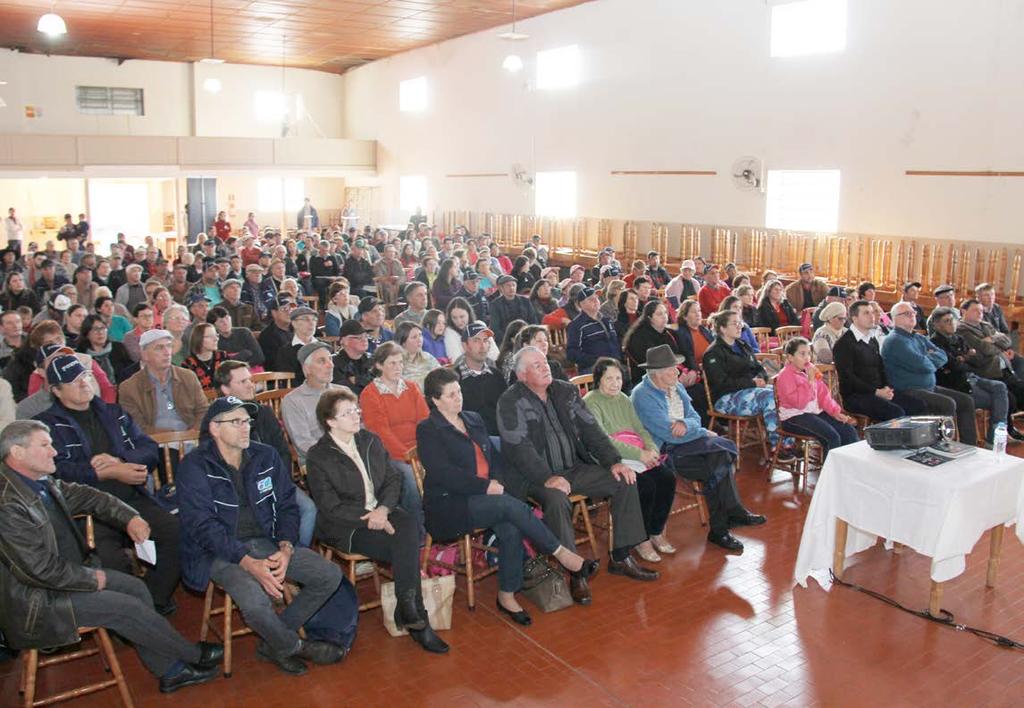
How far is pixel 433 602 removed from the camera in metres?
4.28

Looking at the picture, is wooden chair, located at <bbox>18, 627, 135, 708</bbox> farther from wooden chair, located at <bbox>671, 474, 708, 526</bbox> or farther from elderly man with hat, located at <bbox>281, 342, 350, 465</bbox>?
wooden chair, located at <bbox>671, 474, 708, 526</bbox>

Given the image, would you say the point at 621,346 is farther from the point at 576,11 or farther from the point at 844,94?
the point at 576,11

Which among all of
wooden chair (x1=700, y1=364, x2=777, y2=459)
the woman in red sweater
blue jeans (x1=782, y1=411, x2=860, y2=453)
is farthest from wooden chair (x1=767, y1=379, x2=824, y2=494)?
the woman in red sweater

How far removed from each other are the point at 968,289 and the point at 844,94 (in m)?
3.02

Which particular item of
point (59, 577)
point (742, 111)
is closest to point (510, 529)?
point (59, 577)

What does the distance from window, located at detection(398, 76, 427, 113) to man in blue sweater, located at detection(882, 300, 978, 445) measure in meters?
15.4

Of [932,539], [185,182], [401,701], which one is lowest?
[401,701]

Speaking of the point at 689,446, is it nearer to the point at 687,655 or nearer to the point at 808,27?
the point at 687,655

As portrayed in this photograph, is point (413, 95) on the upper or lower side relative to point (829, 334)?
upper

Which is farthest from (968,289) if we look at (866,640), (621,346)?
(866,640)

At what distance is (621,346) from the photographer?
7.97 metres

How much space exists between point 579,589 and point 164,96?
2058cm

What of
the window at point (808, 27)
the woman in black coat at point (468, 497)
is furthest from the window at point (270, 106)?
the woman in black coat at point (468, 497)

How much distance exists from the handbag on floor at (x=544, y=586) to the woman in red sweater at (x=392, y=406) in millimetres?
961
